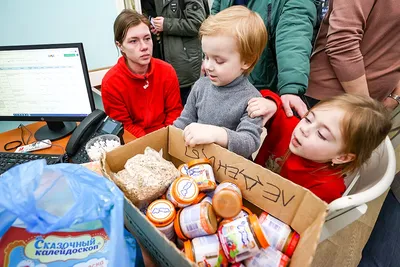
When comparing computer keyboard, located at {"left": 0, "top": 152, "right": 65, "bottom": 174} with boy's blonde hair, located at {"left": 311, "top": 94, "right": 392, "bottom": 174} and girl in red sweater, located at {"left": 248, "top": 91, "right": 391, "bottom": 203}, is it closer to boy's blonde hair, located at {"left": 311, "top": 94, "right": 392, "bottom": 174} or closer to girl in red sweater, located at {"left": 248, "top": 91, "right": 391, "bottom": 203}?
girl in red sweater, located at {"left": 248, "top": 91, "right": 391, "bottom": 203}

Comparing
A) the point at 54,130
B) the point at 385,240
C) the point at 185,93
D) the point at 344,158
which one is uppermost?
the point at 344,158

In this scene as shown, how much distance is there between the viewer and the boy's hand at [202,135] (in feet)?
2.34

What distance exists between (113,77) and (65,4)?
1263mm

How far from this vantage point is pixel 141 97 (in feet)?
4.79

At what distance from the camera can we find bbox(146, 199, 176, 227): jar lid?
1.90ft

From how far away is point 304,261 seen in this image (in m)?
0.49

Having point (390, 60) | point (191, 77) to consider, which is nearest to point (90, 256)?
point (390, 60)

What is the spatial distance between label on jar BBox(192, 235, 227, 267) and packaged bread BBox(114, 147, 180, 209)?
0.16 m

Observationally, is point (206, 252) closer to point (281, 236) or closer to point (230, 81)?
point (281, 236)

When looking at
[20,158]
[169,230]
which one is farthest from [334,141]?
[20,158]

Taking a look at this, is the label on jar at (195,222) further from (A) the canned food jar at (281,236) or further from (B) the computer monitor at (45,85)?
(B) the computer monitor at (45,85)

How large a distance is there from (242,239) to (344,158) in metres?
0.47

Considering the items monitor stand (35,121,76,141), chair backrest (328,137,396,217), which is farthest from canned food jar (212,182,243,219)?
monitor stand (35,121,76,141)

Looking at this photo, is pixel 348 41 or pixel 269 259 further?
pixel 348 41
